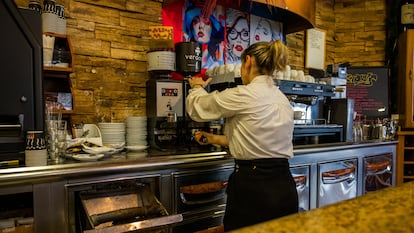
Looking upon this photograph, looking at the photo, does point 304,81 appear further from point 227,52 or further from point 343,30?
point 343,30

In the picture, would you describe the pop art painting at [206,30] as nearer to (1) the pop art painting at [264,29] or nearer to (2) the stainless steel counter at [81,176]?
(1) the pop art painting at [264,29]

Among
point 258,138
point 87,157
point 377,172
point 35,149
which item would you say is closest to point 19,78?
point 35,149

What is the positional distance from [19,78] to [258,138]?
4.15ft

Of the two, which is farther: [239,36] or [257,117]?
[239,36]

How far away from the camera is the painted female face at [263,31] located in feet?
11.2

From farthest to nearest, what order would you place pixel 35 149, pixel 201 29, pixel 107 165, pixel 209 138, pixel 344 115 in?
1. pixel 344 115
2. pixel 201 29
3. pixel 209 138
4. pixel 107 165
5. pixel 35 149

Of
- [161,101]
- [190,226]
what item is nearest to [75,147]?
[161,101]

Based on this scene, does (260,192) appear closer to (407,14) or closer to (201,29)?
(201,29)

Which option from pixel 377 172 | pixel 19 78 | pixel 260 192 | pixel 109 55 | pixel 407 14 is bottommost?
pixel 377 172

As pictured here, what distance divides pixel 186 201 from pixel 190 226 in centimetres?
16

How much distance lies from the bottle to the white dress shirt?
10.8 feet

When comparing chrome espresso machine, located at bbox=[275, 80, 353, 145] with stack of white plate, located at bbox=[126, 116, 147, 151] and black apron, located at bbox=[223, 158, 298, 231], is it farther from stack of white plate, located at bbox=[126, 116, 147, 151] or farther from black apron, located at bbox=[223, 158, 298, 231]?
stack of white plate, located at bbox=[126, 116, 147, 151]

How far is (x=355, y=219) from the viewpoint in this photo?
0.62m

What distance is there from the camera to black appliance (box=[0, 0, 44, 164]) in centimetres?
154
